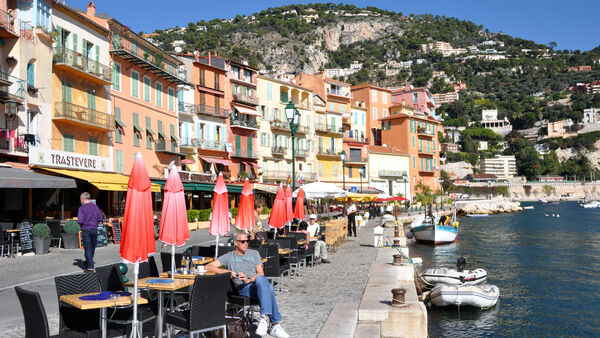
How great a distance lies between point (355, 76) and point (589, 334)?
176348mm

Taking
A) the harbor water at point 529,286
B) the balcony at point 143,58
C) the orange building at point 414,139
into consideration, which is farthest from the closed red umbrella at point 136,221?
the orange building at point 414,139

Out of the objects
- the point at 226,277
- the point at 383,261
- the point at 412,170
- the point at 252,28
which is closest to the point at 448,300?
the point at 383,261

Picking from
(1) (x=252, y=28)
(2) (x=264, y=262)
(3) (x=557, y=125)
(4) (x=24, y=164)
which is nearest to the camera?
(2) (x=264, y=262)

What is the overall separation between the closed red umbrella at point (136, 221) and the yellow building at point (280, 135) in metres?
42.8

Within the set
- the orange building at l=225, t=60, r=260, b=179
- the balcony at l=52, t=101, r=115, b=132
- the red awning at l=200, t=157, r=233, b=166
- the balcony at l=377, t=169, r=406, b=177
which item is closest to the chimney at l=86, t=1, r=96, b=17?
the balcony at l=52, t=101, r=115, b=132

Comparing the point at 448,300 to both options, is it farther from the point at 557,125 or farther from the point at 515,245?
the point at 557,125

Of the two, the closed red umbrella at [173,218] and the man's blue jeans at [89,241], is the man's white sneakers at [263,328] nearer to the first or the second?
the closed red umbrella at [173,218]

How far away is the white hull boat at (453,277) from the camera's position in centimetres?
1766

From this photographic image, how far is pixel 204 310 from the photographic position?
5715 millimetres

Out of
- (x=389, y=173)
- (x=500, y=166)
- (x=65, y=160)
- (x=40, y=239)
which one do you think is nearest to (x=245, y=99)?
(x=65, y=160)

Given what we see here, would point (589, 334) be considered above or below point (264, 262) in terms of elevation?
below

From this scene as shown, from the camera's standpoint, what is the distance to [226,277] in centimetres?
599

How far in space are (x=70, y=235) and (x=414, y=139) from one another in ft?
193

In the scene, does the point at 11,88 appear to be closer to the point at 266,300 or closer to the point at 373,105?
the point at 266,300
